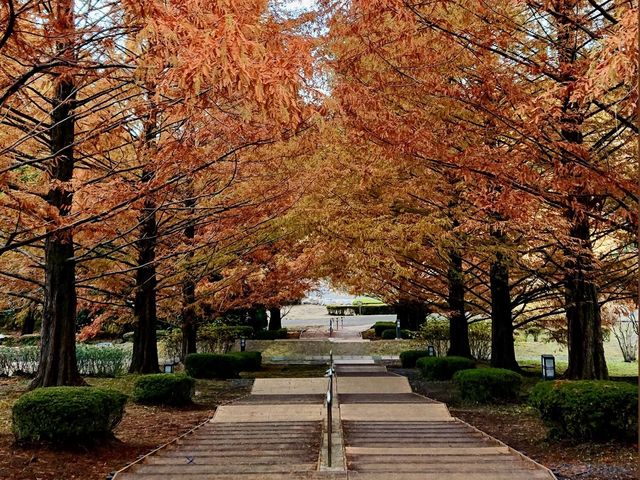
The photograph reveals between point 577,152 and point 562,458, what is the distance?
11.5 ft

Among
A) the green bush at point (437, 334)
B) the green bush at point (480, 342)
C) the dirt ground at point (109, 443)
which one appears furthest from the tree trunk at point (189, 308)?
the green bush at point (480, 342)

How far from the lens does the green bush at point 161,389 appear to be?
11164mm

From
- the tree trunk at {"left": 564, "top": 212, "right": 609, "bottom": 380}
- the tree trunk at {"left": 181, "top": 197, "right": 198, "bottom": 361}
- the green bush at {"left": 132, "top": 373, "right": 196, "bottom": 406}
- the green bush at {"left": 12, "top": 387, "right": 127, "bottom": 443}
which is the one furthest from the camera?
the tree trunk at {"left": 181, "top": 197, "right": 198, "bottom": 361}

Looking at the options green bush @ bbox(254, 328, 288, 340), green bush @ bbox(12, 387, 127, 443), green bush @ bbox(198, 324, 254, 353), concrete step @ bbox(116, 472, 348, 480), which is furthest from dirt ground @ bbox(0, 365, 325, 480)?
green bush @ bbox(254, 328, 288, 340)

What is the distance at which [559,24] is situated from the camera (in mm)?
7742

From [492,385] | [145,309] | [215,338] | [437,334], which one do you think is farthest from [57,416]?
[437,334]

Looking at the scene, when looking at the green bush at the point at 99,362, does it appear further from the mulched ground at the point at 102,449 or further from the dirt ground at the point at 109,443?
the mulched ground at the point at 102,449

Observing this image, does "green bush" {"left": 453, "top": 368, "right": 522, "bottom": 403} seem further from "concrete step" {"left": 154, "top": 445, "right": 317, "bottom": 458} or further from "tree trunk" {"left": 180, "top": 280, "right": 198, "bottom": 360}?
"tree trunk" {"left": 180, "top": 280, "right": 198, "bottom": 360}

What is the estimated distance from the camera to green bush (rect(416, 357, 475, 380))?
1559cm

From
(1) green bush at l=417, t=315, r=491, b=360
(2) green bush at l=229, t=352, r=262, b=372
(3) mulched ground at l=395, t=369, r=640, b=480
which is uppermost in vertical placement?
(1) green bush at l=417, t=315, r=491, b=360

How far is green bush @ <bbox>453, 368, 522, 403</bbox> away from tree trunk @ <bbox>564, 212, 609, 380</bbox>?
1480 millimetres

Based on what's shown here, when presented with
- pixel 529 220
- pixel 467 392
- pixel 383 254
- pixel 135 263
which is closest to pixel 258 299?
pixel 135 263

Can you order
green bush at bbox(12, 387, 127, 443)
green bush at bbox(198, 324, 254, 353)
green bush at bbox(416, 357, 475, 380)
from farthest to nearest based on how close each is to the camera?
green bush at bbox(198, 324, 254, 353) → green bush at bbox(416, 357, 475, 380) → green bush at bbox(12, 387, 127, 443)

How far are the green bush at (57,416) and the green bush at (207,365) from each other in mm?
10210
